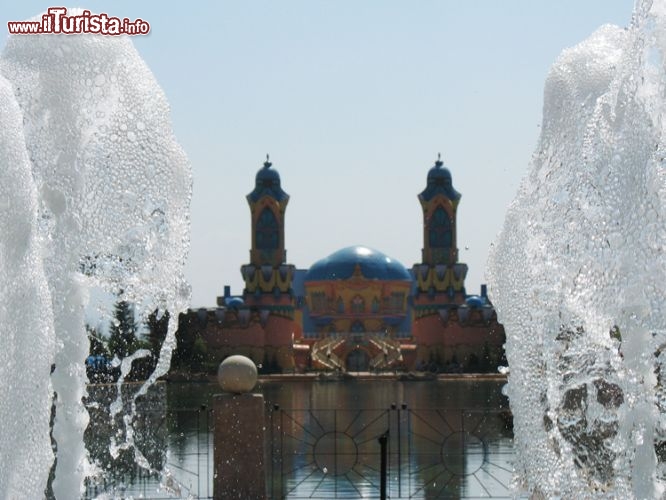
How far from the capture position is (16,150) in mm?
6672

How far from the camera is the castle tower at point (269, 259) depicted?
69.3 meters

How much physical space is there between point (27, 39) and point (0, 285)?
260 cm

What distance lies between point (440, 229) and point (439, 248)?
0.99m

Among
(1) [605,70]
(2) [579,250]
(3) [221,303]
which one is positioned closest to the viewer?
(2) [579,250]

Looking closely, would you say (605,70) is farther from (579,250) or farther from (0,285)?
(0,285)

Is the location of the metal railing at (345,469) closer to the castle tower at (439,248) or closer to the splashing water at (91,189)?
the splashing water at (91,189)

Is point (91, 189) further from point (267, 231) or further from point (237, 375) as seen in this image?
point (267, 231)

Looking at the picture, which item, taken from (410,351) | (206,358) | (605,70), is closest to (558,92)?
(605,70)

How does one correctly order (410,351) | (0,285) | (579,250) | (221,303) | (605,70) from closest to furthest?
(0,285) < (579,250) < (605,70) < (410,351) < (221,303)

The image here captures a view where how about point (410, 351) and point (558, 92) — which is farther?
point (410, 351)

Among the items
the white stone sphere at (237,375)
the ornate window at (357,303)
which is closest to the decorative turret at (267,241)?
the ornate window at (357,303)

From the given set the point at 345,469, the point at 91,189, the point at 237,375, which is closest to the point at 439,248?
the point at 345,469

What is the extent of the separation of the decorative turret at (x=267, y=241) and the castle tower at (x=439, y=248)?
22.6ft

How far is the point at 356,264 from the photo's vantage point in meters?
74.4
